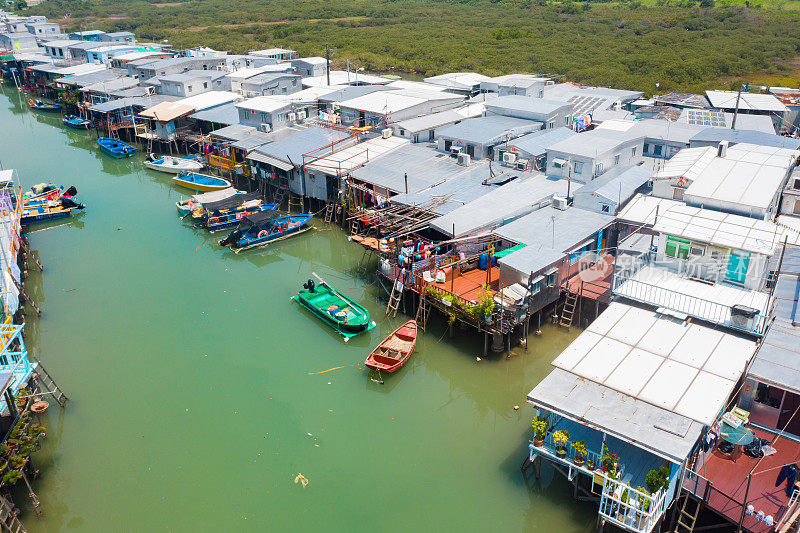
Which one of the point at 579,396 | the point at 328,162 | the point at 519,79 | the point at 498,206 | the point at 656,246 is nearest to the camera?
the point at 579,396

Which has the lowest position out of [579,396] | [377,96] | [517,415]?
[517,415]

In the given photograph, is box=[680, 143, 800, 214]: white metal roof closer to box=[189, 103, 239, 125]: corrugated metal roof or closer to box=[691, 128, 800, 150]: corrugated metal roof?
box=[691, 128, 800, 150]: corrugated metal roof

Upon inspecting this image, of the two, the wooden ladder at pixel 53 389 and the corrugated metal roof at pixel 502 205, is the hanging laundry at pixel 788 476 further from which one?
the wooden ladder at pixel 53 389

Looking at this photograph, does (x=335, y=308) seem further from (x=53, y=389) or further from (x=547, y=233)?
(x=53, y=389)

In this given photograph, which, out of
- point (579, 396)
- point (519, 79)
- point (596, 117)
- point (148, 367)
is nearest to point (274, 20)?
point (519, 79)

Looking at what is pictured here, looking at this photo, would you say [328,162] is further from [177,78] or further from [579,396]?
[177,78]

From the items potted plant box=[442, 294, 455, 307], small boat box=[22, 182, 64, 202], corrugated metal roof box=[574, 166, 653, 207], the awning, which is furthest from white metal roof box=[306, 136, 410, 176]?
small boat box=[22, 182, 64, 202]
